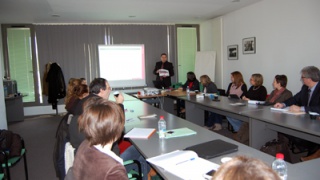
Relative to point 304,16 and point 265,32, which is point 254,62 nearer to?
point 265,32

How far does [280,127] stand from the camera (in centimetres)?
291

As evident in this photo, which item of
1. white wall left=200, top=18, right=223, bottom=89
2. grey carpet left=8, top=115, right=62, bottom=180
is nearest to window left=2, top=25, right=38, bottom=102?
grey carpet left=8, top=115, right=62, bottom=180

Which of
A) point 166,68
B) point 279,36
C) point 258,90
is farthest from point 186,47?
point 258,90

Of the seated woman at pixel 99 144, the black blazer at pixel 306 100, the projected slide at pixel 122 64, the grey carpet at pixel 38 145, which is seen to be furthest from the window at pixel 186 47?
the seated woman at pixel 99 144

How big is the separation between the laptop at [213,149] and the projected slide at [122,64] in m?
6.58

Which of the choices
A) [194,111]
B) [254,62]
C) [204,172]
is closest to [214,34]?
[254,62]

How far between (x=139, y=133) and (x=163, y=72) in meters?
5.44

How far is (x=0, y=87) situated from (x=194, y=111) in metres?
3.61

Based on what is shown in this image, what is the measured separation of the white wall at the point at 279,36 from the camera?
16.4ft

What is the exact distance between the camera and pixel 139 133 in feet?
8.24

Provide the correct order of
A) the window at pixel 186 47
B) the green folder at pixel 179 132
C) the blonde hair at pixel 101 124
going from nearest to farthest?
the blonde hair at pixel 101 124, the green folder at pixel 179 132, the window at pixel 186 47

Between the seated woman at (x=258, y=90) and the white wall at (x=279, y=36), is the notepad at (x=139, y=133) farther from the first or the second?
the white wall at (x=279, y=36)

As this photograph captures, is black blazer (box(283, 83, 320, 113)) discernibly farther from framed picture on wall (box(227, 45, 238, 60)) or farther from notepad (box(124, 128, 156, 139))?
framed picture on wall (box(227, 45, 238, 60))

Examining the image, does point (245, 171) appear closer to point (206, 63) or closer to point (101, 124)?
point (101, 124)
